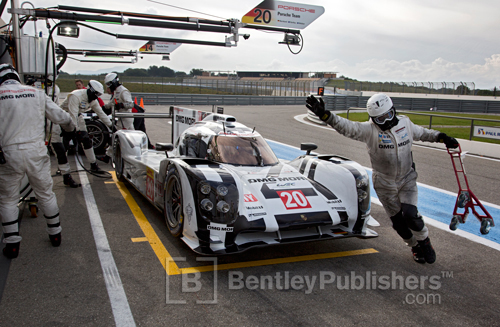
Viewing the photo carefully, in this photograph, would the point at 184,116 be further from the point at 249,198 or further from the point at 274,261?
the point at 274,261

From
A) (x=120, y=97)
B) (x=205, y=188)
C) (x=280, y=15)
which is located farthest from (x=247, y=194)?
(x=280, y=15)

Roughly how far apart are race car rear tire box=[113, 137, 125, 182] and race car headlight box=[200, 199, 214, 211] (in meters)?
3.82

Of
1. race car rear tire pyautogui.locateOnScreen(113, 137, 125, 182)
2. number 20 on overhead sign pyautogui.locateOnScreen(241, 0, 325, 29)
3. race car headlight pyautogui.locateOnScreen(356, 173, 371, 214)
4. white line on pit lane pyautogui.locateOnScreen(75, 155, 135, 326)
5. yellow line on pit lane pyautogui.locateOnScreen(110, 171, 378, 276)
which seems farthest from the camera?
number 20 on overhead sign pyautogui.locateOnScreen(241, 0, 325, 29)

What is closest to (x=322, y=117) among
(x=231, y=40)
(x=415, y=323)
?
(x=415, y=323)

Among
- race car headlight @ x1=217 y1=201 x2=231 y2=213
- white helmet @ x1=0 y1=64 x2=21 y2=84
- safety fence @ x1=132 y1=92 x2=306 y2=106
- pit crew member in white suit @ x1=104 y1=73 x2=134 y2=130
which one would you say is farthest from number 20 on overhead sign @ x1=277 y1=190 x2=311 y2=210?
safety fence @ x1=132 y1=92 x2=306 y2=106

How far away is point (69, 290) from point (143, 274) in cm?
66

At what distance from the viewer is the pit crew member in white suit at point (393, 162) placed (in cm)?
439

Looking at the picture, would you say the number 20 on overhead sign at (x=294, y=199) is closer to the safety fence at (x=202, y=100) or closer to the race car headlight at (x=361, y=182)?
the race car headlight at (x=361, y=182)

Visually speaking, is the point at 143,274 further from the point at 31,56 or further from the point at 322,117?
the point at 31,56

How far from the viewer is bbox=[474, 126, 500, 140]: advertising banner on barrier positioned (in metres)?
12.2

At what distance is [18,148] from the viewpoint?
4.25m

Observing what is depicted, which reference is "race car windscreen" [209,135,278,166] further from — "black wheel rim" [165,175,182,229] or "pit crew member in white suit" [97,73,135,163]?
"pit crew member in white suit" [97,73,135,163]

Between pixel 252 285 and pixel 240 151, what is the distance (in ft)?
7.21

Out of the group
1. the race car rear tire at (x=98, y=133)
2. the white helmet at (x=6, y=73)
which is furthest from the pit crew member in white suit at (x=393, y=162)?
the race car rear tire at (x=98, y=133)
